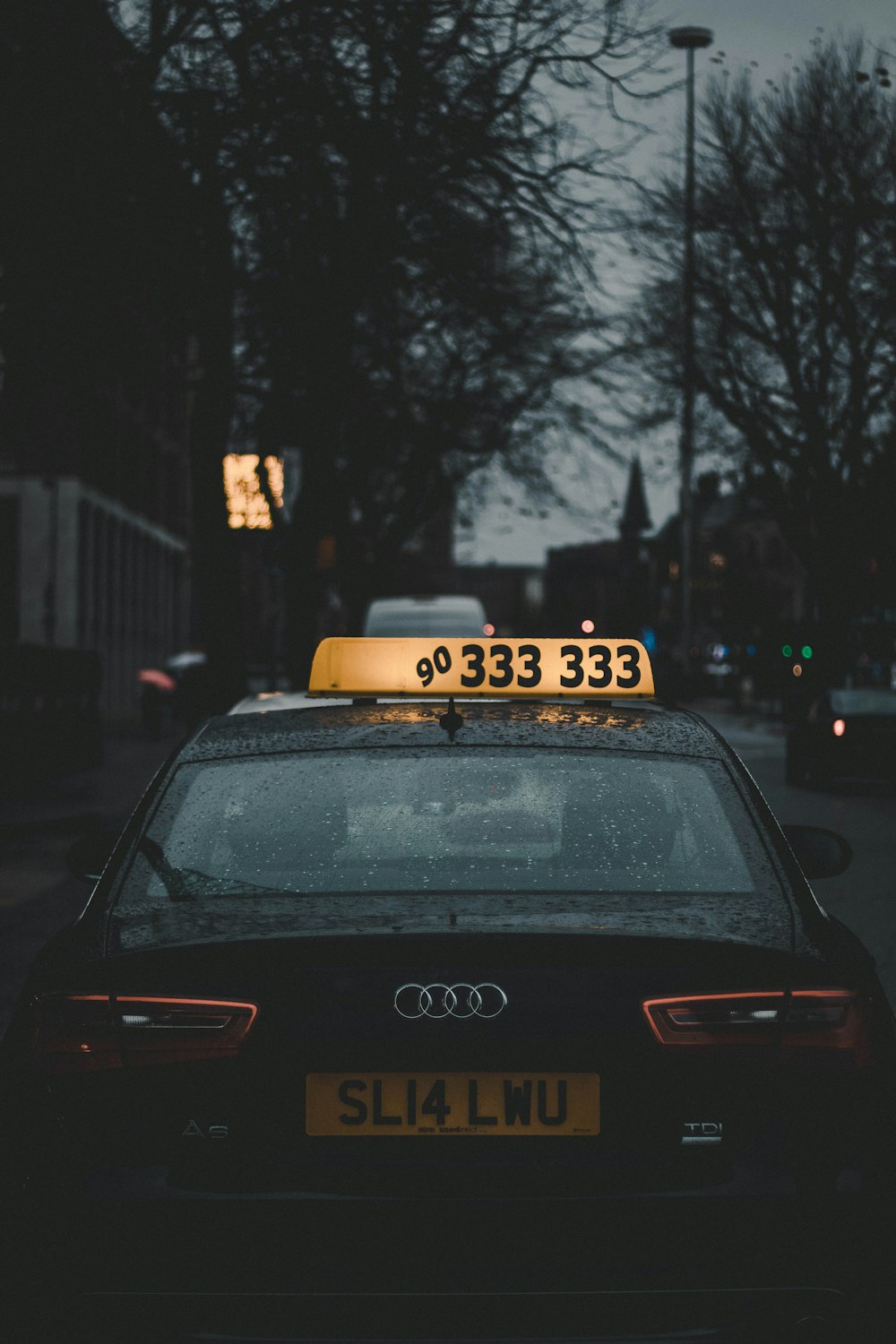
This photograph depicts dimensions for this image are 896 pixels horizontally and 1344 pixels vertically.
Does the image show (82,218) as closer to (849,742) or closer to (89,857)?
(89,857)

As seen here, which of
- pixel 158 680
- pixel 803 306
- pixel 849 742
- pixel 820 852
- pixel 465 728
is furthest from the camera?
pixel 158 680

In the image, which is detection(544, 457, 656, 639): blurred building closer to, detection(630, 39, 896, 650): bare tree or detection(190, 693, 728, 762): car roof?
detection(630, 39, 896, 650): bare tree

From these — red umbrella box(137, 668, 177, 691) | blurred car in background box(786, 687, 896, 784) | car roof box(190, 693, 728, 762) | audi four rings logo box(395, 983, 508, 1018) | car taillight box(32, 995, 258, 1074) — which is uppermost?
car roof box(190, 693, 728, 762)

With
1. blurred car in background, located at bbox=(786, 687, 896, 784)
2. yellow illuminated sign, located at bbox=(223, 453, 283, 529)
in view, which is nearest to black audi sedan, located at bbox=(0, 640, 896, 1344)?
blurred car in background, located at bbox=(786, 687, 896, 784)

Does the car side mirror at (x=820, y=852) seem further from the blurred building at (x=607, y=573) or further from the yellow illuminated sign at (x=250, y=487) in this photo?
the blurred building at (x=607, y=573)

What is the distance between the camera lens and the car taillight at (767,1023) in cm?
350

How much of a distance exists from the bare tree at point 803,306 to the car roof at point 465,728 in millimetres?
23207

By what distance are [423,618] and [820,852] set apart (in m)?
25.2

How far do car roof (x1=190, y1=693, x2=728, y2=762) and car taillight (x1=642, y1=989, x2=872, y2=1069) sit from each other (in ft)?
3.53

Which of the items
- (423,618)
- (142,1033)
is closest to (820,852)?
(142,1033)

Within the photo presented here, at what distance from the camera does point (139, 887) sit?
13.6ft

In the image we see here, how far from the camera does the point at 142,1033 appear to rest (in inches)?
138

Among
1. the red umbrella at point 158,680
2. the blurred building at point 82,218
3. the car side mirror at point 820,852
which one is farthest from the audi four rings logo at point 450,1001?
the red umbrella at point 158,680

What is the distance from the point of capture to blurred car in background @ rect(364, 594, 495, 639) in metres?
30.1
